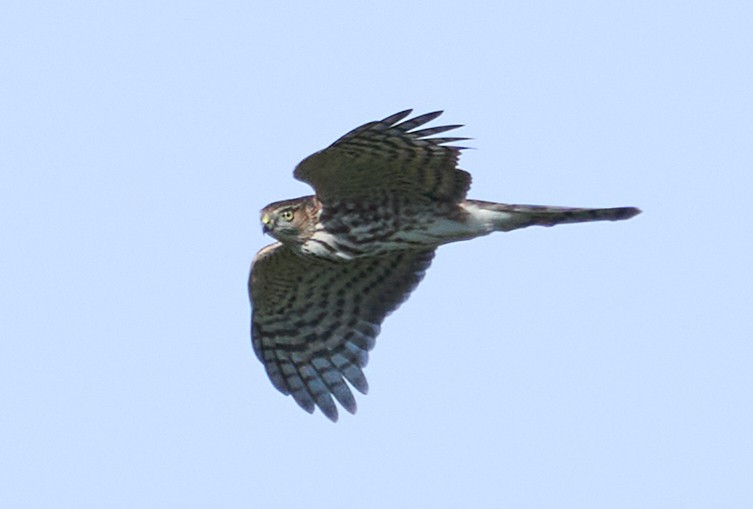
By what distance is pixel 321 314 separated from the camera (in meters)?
14.8

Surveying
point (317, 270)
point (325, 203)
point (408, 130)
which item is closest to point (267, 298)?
point (317, 270)

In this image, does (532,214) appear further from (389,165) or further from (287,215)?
(287,215)

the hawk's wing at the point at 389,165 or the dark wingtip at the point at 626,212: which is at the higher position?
the hawk's wing at the point at 389,165

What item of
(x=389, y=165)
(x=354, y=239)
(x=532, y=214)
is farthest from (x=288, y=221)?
(x=532, y=214)

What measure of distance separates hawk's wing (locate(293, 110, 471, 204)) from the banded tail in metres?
0.19

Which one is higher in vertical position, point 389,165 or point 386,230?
point 389,165

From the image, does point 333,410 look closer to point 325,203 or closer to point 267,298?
point 267,298

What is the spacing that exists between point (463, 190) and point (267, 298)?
2.25m

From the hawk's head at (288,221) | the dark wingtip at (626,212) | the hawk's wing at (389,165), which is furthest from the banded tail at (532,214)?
the hawk's head at (288,221)

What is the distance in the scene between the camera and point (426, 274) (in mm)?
14227

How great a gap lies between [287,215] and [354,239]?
54cm

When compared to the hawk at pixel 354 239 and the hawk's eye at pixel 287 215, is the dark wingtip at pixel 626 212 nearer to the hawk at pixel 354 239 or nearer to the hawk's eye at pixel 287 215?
the hawk at pixel 354 239

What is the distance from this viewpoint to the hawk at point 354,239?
12.9 meters

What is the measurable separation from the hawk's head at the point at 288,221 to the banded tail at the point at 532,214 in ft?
4.02
